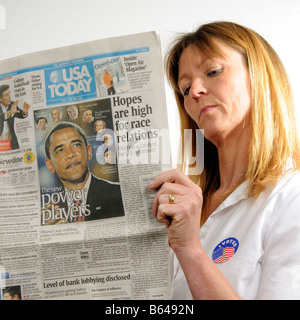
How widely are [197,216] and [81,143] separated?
10.1 inches

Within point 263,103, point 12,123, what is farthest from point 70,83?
point 263,103

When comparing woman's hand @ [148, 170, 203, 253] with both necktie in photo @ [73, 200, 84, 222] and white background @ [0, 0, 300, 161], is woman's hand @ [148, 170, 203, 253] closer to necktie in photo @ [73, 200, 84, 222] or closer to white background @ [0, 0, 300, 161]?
necktie in photo @ [73, 200, 84, 222]

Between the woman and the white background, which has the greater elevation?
the white background

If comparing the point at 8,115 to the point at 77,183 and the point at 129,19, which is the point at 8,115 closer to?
the point at 77,183

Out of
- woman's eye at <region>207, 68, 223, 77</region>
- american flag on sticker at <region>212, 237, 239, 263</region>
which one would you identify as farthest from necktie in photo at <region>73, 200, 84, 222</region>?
woman's eye at <region>207, 68, 223, 77</region>

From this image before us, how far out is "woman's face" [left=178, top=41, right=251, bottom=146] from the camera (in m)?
0.80

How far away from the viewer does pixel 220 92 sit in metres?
0.79

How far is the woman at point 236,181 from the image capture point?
0.62 m

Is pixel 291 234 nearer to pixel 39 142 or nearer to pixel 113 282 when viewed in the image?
pixel 113 282

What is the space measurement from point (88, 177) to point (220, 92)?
33 cm

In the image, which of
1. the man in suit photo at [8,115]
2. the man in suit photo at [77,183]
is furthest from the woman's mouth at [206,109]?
the man in suit photo at [8,115]

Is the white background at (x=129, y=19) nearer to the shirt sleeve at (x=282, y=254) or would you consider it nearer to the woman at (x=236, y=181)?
the woman at (x=236, y=181)

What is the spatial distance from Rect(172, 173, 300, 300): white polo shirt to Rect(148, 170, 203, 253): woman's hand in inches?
3.2

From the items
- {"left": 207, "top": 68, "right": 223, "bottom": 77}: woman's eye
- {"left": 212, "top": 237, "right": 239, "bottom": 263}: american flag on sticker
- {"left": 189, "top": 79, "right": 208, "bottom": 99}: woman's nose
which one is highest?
{"left": 207, "top": 68, "right": 223, "bottom": 77}: woman's eye
